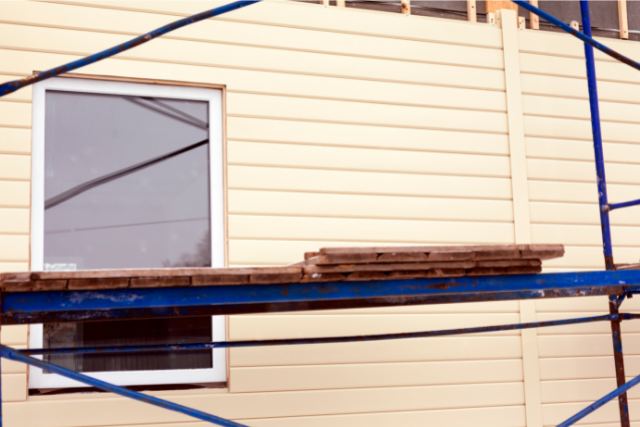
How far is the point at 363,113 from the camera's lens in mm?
3617

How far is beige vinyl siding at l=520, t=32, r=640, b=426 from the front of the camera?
12.3 ft

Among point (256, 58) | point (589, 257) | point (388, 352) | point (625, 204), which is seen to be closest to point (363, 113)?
point (256, 58)

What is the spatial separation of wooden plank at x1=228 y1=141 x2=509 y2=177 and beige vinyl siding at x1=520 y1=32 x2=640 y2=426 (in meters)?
0.37

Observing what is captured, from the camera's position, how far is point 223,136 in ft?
11.2

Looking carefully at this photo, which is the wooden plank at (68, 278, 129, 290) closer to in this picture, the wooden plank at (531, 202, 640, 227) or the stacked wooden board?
the stacked wooden board

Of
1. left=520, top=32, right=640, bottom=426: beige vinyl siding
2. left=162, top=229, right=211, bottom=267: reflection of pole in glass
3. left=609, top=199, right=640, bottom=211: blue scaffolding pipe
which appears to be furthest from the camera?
left=520, top=32, right=640, bottom=426: beige vinyl siding

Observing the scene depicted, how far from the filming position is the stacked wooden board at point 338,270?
66.4 inches

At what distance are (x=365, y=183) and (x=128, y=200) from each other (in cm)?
136

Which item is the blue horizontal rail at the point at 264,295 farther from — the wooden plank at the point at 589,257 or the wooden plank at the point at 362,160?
the wooden plank at the point at 589,257

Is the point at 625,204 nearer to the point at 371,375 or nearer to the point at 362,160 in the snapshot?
the point at 362,160

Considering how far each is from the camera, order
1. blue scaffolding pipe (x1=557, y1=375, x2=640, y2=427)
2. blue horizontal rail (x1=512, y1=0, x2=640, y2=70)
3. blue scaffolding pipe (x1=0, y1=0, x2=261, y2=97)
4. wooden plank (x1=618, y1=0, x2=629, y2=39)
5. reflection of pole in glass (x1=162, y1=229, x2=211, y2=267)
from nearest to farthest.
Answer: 1. blue scaffolding pipe (x1=0, y1=0, x2=261, y2=97)
2. blue horizontal rail (x1=512, y1=0, x2=640, y2=70)
3. blue scaffolding pipe (x1=557, y1=375, x2=640, y2=427)
4. reflection of pole in glass (x1=162, y1=229, x2=211, y2=267)
5. wooden plank (x1=618, y1=0, x2=629, y2=39)

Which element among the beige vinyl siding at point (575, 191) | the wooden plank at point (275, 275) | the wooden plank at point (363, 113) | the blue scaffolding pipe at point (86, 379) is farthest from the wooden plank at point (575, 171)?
the blue scaffolding pipe at point (86, 379)

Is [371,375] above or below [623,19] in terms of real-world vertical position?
below

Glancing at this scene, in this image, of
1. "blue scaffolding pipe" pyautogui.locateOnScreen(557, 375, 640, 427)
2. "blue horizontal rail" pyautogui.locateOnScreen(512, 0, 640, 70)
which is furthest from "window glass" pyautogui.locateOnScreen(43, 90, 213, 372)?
"blue horizontal rail" pyautogui.locateOnScreen(512, 0, 640, 70)
